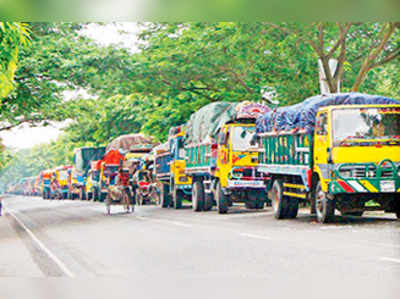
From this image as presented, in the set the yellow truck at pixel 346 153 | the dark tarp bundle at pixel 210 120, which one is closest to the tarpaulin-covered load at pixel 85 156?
the dark tarp bundle at pixel 210 120

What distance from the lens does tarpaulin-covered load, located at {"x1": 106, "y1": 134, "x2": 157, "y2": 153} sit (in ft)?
141

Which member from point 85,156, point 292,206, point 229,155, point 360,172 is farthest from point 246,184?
point 85,156

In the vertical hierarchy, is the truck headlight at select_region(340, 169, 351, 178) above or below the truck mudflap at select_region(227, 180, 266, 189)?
below

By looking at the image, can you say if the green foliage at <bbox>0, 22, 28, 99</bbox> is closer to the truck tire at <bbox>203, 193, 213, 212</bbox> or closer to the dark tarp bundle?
the dark tarp bundle

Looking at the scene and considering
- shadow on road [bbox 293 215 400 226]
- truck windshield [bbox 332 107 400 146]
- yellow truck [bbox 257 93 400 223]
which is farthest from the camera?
shadow on road [bbox 293 215 400 226]

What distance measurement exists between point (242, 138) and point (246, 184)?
4.32ft

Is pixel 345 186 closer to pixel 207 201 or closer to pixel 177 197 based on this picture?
pixel 207 201

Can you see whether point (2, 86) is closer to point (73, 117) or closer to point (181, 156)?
point (181, 156)

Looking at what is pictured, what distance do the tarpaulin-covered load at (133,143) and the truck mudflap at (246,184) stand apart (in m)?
18.7

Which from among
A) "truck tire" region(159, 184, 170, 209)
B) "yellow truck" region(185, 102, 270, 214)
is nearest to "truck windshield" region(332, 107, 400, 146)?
"yellow truck" region(185, 102, 270, 214)

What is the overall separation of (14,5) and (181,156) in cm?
2161

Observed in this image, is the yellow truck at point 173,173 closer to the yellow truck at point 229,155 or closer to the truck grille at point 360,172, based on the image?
the yellow truck at point 229,155

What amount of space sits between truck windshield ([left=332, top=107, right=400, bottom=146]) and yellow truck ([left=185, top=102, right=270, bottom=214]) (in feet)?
15.7

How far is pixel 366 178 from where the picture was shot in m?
18.2
